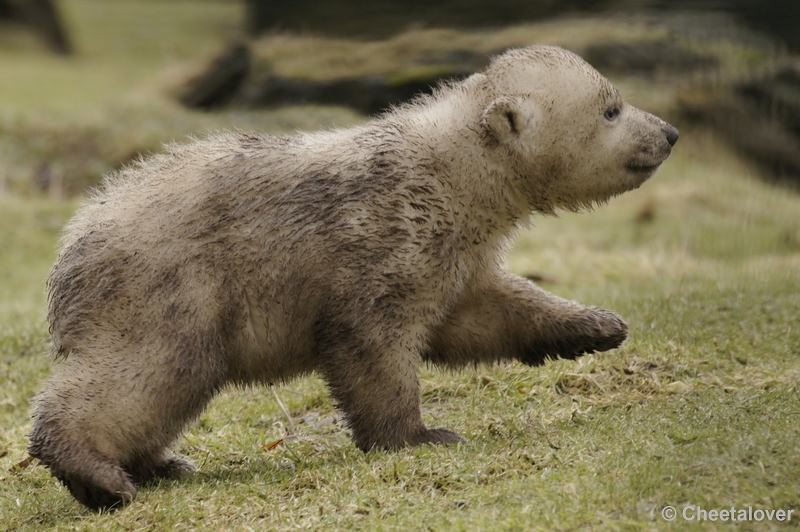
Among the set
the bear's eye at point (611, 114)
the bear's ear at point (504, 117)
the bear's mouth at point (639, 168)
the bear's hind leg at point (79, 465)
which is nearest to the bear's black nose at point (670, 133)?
the bear's mouth at point (639, 168)

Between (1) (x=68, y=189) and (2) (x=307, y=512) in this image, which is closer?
(2) (x=307, y=512)

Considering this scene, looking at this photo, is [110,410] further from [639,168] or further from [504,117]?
[639,168]

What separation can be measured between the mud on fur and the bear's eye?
12mm

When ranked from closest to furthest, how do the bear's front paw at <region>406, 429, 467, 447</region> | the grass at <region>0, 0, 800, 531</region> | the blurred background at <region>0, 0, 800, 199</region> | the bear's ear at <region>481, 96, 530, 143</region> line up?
the grass at <region>0, 0, 800, 531</region>
the bear's front paw at <region>406, 429, 467, 447</region>
the bear's ear at <region>481, 96, 530, 143</region>
the blurred background at <region>0, 0, 800, 199</region>

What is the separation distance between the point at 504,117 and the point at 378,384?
144 cm

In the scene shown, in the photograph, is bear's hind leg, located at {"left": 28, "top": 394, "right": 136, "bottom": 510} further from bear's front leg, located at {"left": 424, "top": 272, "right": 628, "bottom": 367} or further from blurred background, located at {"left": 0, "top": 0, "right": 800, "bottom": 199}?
blurred background, located at {"left": 0, "top": 0, "right": 800, "bottom": 199}

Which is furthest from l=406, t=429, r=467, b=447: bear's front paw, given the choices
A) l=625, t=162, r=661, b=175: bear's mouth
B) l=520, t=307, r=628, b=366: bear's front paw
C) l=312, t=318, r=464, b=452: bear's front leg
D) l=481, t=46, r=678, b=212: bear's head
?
l=625, t=162, r=661, b=175: bear's mouth

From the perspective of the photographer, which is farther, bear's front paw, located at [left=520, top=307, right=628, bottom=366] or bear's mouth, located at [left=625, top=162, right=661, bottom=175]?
bear's front paw, located at [left=520, top=307, right=628, bottom=366]

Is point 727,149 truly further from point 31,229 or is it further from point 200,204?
point 31,229

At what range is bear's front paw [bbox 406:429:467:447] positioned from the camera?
419 cm

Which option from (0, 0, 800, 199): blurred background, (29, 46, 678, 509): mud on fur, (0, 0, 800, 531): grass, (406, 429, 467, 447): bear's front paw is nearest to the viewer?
(0, 0, 800, 531): grass

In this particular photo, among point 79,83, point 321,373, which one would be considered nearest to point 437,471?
point 321,373

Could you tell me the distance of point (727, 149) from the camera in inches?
393

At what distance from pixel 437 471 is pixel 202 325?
4.20 feet
